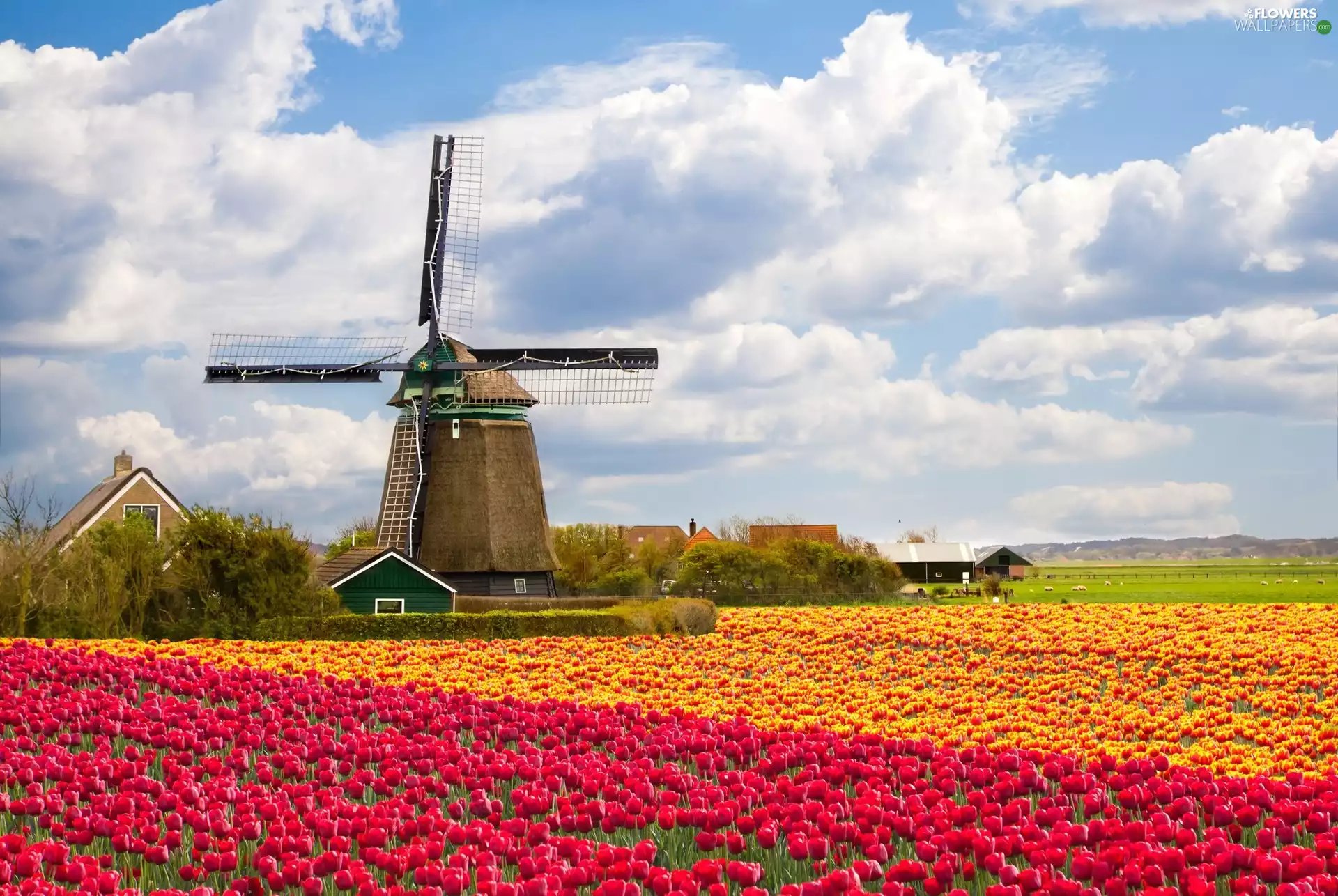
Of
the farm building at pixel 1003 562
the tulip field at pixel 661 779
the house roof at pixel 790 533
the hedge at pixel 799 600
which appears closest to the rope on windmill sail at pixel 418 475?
the tulip field at pixel 661 779

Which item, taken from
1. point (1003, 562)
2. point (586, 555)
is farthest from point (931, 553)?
point (586, 555)

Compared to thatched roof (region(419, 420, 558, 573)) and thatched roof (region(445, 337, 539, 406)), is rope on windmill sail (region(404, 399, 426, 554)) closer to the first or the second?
thatched roof (region(419, 420, 558, 573))

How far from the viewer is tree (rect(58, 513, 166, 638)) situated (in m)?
26.3

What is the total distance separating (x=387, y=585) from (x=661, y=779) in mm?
25844

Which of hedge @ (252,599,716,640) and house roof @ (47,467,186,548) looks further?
house roof @ (47,467,186,548)

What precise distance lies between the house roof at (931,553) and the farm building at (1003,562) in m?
12.5

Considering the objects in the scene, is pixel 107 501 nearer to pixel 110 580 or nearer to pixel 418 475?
pixel 418 475

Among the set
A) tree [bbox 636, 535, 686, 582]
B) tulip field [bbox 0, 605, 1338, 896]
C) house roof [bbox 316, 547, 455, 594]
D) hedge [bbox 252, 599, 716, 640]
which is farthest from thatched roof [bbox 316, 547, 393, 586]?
tree [bbox 636, 535, 686, 582]

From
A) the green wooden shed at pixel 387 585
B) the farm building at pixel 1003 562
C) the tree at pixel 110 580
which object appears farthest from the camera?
the farm building at pixel 1003 562

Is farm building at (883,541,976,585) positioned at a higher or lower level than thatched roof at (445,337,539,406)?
lower

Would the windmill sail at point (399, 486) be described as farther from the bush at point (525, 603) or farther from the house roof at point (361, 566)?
the bush at point (525, 603)

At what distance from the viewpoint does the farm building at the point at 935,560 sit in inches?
3883

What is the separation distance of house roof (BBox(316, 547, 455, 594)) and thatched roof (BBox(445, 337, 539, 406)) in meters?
4.76

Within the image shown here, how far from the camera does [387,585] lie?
3484cm
